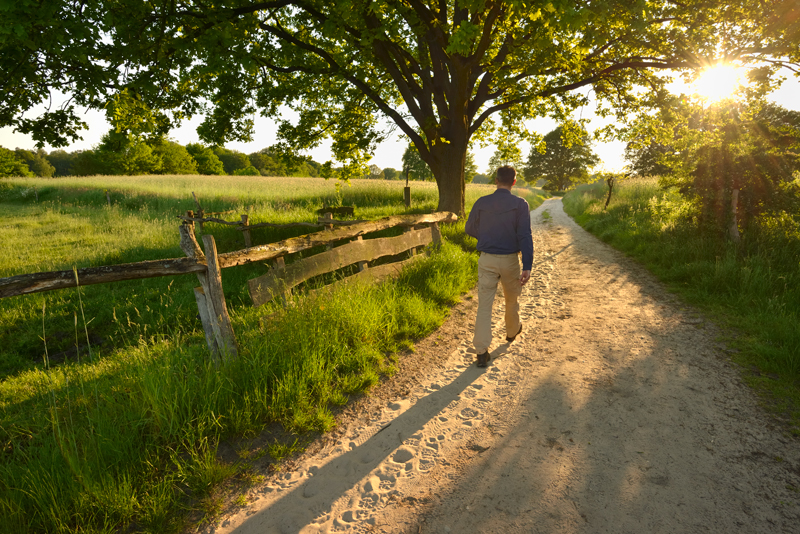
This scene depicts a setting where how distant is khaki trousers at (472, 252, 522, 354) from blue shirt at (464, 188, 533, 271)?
0.41ft

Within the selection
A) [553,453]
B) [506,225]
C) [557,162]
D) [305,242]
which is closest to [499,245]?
[506,225]

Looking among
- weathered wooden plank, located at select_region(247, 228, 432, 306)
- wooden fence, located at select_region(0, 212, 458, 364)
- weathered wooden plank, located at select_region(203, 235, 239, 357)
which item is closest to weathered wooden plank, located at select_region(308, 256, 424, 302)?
wooden fence, located at select_region(0, 212, 458, 364)

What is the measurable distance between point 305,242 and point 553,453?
435cm

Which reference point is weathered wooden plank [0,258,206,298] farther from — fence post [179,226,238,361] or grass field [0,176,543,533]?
grass field [0,176,543,533]

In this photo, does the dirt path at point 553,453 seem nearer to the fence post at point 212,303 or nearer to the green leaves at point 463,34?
the fence post at point 212,303

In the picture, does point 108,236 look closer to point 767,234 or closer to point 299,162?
point 299,162

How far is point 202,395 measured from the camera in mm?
3119

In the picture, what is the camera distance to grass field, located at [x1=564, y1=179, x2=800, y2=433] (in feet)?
12.8

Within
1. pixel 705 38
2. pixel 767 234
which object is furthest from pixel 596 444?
pixel 705 38

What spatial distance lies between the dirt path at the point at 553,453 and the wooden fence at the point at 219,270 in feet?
6.11

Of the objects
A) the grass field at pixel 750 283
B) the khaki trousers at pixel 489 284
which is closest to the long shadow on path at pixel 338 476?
the khaki trousers at pixel 489 284

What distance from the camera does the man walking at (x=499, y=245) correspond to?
4.41 meters

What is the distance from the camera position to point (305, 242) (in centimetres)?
567

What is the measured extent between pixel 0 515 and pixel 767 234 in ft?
37.0
